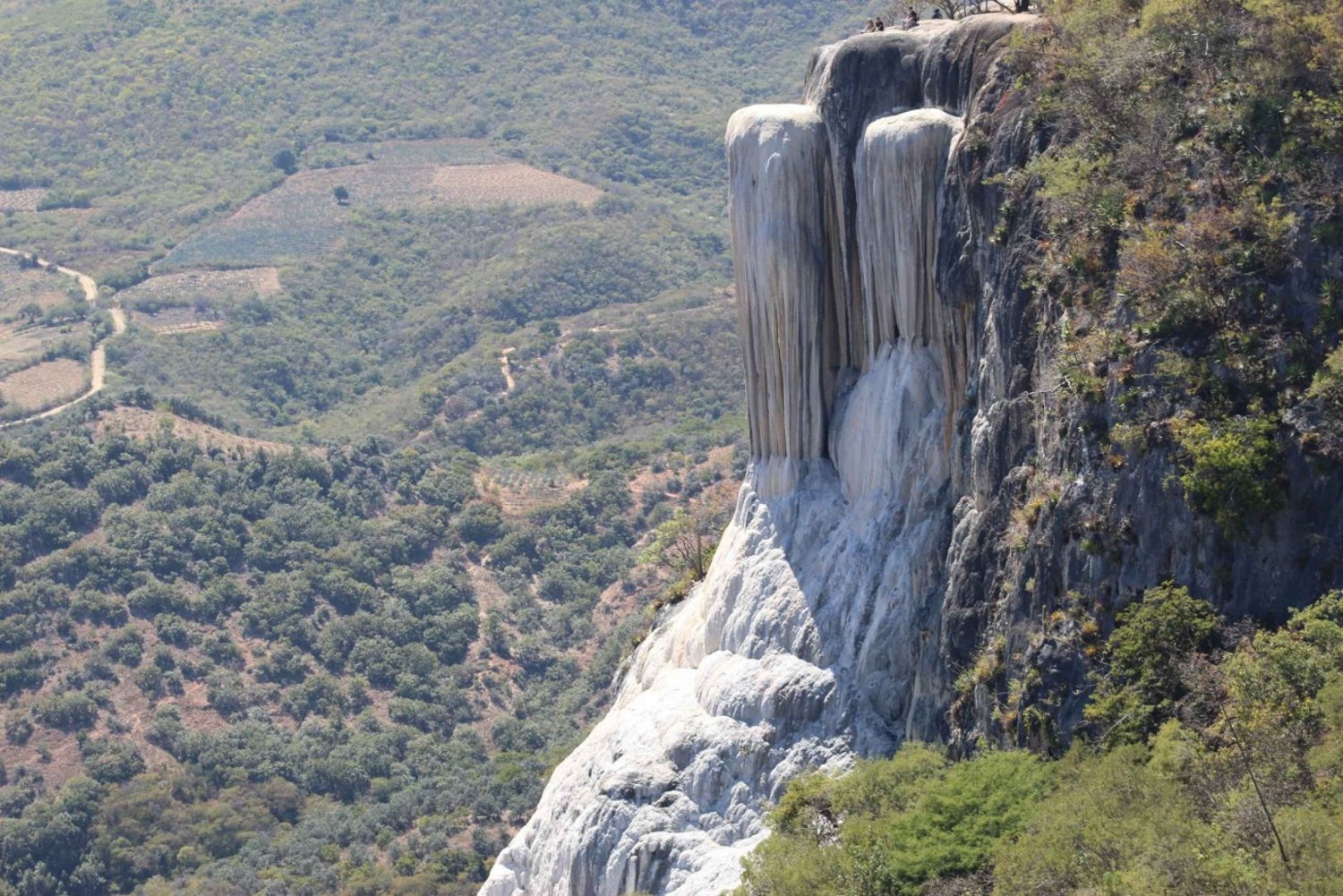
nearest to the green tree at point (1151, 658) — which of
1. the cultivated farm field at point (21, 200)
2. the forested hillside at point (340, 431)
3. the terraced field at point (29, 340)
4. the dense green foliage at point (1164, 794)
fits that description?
the dense green foliage at point (1164, 794)

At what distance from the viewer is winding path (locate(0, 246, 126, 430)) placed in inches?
4680

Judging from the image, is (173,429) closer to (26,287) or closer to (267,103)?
(26,287)

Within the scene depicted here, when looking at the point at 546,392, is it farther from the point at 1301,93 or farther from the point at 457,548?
the point at 1301,93

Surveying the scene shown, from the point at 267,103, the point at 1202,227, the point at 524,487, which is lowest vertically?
the point at 524,487

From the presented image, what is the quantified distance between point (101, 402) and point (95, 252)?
47.6 metres

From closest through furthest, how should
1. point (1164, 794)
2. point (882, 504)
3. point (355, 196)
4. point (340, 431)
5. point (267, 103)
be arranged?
1. point (1164, 794)
2. point (882, 504)
3. point (340, 431)
4. point (355, 196)
5. point (267, 103)

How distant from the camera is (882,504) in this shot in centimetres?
3603

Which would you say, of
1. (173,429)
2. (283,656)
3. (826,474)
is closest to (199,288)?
(173,429)

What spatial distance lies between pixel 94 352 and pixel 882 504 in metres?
106

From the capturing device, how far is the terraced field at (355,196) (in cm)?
15875

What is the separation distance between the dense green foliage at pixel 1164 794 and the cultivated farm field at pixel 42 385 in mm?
96873

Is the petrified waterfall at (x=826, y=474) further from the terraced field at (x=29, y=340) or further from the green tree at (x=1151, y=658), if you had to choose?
the terraced field at (x=29, y=340)

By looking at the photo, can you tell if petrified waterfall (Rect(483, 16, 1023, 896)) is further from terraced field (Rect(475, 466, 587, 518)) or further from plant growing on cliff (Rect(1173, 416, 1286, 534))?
terraced field (Rect(475, 466, 587, 518))

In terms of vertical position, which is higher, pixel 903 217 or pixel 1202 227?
pixel 1202 227
